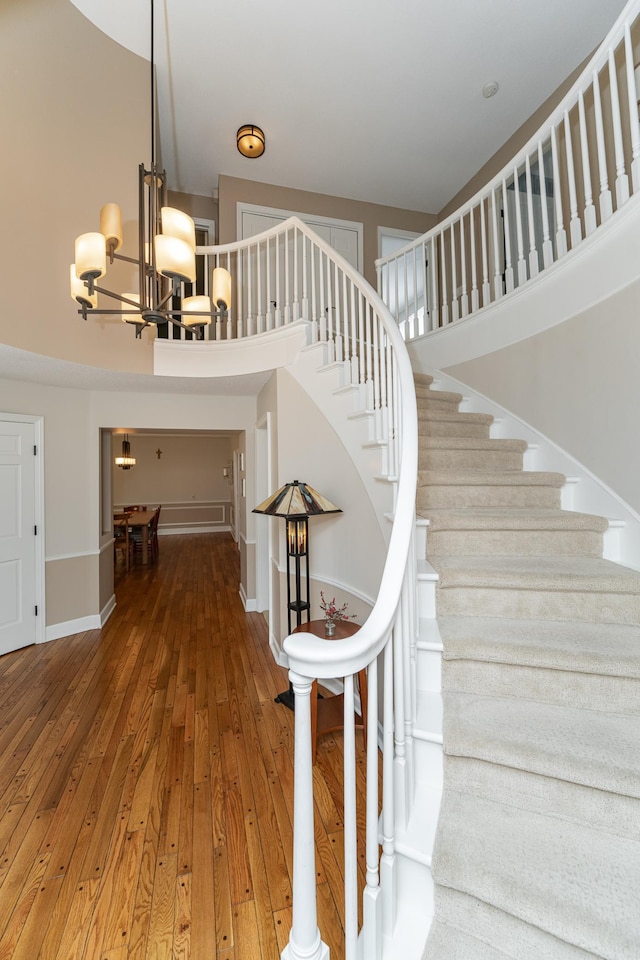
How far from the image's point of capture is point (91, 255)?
80.5 inches

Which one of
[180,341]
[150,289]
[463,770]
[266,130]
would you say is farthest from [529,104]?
[463,770]

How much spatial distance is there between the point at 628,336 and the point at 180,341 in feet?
11.4

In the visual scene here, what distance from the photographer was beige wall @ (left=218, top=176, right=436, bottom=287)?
504cm

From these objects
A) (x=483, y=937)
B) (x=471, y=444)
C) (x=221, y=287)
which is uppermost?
(x=221, y=287)

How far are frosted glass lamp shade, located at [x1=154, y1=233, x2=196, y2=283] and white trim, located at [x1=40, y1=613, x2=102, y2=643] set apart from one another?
380cm

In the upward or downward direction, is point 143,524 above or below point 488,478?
below

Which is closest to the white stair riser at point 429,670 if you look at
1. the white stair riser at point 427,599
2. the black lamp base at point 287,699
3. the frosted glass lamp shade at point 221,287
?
the white stair riser at point 427,599

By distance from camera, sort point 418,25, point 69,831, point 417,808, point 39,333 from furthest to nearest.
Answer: point 418,25 → point 39,333 → point 69,831 → point 417,808

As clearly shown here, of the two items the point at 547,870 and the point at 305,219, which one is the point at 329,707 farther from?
the point at 305,219

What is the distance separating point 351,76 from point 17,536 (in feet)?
17.7

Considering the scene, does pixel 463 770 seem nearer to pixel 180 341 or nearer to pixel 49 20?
pixel 180 341

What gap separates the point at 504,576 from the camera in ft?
6.42

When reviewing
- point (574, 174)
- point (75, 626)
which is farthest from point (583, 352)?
point (75, 626)

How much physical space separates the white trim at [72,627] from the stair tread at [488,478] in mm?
3852
